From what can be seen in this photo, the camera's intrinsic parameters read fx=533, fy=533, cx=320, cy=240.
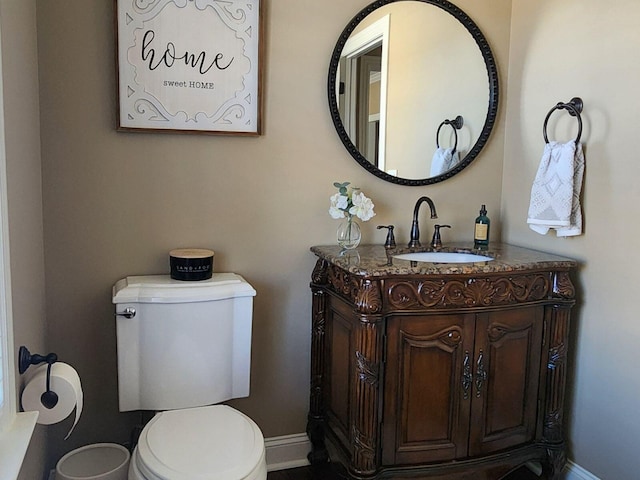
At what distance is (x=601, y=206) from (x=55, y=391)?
1872 mm

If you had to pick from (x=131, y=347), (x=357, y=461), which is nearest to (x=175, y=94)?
(x=131, y=347)

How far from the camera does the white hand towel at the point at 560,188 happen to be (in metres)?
1.96

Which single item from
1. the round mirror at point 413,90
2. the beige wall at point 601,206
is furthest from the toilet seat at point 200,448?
the beige wall at point 601,206

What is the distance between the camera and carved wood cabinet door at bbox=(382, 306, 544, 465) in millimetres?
1792

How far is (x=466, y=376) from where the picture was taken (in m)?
1.84

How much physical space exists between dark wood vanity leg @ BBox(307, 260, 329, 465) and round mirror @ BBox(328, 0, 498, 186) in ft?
1.74

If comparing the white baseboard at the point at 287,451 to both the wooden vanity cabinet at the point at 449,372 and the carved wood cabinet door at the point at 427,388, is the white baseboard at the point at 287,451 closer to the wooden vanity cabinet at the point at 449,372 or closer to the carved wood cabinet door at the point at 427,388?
the wooden vanity cabinet at the point at 449,372

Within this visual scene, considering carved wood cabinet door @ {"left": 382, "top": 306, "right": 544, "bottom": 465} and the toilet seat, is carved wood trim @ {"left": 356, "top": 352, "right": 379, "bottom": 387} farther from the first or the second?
the toilet seat

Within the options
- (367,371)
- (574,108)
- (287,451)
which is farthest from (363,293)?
(574,108)

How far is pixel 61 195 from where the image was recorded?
1.88m

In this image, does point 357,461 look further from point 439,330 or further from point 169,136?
point 169,136

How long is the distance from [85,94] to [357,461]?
5.14 feet

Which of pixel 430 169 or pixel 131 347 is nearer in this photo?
pixel 131 347

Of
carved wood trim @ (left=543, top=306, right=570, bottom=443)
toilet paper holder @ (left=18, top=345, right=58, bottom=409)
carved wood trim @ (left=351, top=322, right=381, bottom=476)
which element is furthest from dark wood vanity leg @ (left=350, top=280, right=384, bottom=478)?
toilet paper holder @ (left=18, top=345, right=58, bottom=409)
